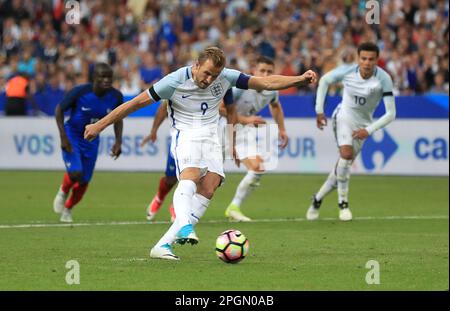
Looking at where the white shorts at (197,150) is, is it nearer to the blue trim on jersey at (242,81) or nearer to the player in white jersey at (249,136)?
the blue trim on jersey at (242,81)

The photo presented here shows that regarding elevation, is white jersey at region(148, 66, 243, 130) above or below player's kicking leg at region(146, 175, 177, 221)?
above

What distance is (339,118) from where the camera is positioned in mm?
16719

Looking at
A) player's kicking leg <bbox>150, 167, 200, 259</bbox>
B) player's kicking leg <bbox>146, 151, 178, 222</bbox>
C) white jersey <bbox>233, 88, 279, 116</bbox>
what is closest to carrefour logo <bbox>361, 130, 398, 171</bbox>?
white jersey <bbox>233, 88, 279, 116</bbox>

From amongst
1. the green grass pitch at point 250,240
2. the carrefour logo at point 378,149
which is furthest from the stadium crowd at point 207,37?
the green grass pitch at point 250,240

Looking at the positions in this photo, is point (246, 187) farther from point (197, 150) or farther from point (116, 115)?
point (116, 115)

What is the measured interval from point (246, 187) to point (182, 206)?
18.3 ft

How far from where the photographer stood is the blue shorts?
1572 cm

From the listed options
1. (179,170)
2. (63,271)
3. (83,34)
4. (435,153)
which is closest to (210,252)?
(179,170)

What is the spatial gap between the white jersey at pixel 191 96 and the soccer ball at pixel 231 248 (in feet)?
4.09

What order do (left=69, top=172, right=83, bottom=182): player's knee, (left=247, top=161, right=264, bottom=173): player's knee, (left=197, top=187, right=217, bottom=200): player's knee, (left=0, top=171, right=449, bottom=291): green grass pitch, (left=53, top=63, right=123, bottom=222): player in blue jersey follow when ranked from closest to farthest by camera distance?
(left=0, top=171, right=449, bottom=291): green grass pitch < (left=197, top=187, right=217, bottom=200): player's knee < (left=53, top=63, right=123, bottom=222): player in blue jersey < (left=69, top=172, right=83, bottom=182): player's knee < (left=247, top=161, right=264, bottom=173): player's knee

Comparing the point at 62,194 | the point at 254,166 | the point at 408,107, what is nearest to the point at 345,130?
the point at 254,166

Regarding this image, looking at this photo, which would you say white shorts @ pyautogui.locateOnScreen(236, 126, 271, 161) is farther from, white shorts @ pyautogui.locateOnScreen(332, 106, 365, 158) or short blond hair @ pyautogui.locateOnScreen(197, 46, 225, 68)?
short blond hair @ pyautogui.locateOnScreen(197, 46, 225, 68)

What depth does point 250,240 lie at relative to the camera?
1356cm
